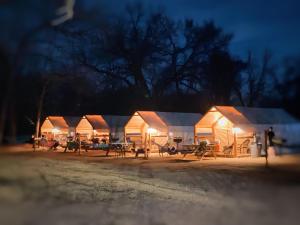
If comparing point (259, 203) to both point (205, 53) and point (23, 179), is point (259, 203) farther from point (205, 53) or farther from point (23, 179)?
point (23, 179)

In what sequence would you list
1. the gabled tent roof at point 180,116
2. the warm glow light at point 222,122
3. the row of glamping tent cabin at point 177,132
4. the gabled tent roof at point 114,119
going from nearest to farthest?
1. the gabled tent roof at point 114,119
2. the gabled tent roof at point 180,116
3. the row of glamping tent cabin at point 177,132
4. the warm glow light at point 222,122

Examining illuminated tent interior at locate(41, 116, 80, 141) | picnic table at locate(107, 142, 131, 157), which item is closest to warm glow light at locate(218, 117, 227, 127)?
picnic table at locate(107, 142, 131, 157)

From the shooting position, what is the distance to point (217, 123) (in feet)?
58.0

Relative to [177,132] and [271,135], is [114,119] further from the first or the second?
[177,132]

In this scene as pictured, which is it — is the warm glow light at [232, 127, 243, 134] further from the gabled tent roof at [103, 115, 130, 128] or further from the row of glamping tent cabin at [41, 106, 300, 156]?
the gabled tent roof at [103, 115, 130, 128]

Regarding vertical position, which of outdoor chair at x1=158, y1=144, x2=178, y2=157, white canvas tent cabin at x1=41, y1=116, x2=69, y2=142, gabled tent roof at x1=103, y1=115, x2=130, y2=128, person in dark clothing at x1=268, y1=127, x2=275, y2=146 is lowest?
outdoor chair at x1=158, y1=144, x2=178, y2=157

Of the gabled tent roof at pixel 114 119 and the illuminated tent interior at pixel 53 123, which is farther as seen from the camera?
the gabled tent roof at pixel 114 119

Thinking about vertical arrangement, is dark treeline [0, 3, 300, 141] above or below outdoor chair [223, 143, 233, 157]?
above

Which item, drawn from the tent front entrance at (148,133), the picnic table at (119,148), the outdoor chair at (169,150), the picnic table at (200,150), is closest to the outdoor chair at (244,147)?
the picnic table at (200,150)

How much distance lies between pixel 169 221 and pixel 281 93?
5.44ft

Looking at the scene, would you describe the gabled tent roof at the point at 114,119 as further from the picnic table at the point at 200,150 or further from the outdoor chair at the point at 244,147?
the outdoor chair at the point at 244,147

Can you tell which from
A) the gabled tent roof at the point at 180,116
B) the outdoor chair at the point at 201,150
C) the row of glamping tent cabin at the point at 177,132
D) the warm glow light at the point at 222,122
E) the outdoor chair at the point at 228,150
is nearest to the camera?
the gabled tent roof at the point at 180,116

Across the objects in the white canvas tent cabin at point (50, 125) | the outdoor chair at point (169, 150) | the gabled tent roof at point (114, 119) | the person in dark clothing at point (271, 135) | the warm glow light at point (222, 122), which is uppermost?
the warm glow light at point (222, 122)

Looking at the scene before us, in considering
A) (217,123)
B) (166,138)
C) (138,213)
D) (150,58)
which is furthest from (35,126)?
(166,138)
